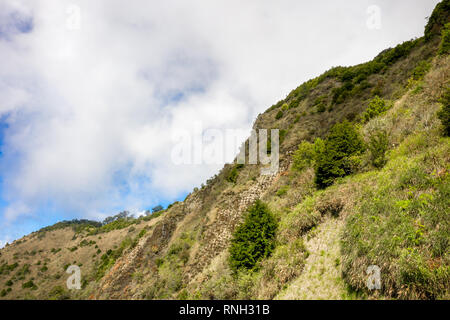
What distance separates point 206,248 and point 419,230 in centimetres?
1616

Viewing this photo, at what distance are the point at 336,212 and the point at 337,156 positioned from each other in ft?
13.9

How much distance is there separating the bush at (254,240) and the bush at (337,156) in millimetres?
4194

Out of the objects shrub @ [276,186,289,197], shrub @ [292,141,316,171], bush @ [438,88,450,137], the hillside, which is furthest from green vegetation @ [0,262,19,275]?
bush @ [438,88,450,137]

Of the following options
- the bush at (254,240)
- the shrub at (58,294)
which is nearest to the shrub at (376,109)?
the bush at (254,240)

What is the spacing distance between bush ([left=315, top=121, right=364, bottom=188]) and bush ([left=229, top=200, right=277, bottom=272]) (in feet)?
13.8

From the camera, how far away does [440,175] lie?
7691 millimetres

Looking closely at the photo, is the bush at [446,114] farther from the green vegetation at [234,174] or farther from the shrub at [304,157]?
the green vegetation at [234,174]

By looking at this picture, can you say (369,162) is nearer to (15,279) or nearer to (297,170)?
(297,170)

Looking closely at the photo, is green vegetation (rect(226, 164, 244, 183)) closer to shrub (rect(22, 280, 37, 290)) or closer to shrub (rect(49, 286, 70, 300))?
shrub (rect(49, 286, 70, 300))

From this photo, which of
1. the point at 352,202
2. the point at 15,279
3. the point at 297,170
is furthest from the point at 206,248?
the point at 15,279

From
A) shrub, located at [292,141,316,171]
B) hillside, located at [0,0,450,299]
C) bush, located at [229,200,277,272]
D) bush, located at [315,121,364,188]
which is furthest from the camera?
shrub, located at [292,141,316,171]

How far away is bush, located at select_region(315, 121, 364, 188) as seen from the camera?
546 inches

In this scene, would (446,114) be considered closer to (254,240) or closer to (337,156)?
(337,156)
